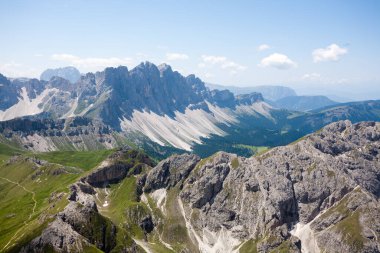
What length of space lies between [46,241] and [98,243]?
26819 mm

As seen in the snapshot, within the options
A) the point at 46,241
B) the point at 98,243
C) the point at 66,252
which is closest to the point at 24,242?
the point at 46,241

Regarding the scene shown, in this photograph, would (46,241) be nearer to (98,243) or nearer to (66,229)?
(66,229)

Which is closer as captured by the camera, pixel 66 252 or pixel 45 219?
pixel 66 252

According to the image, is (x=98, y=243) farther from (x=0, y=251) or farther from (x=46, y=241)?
(x=0, y=251)

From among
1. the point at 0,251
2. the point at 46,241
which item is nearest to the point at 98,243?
the point at 46,241

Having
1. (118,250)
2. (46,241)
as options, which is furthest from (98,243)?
(46,241)

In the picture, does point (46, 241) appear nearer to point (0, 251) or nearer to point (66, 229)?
point (66, 229)

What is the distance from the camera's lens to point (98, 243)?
196 meters

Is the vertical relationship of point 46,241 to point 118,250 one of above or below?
above

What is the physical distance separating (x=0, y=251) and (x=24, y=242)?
18.1 m

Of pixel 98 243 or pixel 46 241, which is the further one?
pixel 98 243

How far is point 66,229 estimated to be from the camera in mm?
186375

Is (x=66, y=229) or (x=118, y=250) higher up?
(x=66, y=229)

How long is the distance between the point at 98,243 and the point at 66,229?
19372mm
